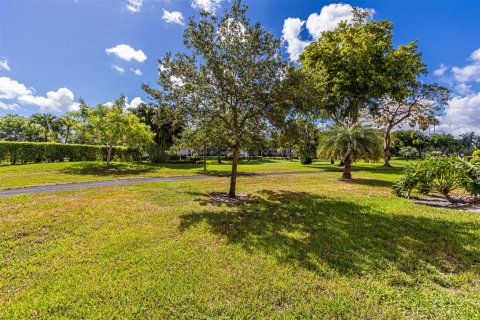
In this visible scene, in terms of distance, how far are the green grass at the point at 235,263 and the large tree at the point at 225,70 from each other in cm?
406

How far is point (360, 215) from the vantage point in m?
7.44

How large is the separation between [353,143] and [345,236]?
34.9 ft

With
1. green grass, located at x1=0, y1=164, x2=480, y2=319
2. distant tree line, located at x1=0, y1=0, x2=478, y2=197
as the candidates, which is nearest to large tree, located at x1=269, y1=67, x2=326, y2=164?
distant tree line, located at x1=0, y1=0, x2=478, y2=197

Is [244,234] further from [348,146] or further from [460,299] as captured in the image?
[348,146]

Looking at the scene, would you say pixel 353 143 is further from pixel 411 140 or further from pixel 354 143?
pixel 411 140

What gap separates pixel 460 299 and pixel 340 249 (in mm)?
1930

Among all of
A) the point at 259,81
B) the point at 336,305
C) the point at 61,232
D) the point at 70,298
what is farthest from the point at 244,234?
the point at 259,81

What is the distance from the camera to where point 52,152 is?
23.9 m

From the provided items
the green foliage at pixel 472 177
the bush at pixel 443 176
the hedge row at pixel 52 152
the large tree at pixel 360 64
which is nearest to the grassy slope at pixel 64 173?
the hedge row at pixel 52 152

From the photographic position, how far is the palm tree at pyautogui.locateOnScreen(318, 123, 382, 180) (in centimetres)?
1459

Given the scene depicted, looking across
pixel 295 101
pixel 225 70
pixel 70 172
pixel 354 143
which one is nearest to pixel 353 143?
pixel 354 143

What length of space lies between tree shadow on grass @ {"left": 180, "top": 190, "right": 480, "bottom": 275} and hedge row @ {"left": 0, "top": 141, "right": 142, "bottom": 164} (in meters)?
23.8

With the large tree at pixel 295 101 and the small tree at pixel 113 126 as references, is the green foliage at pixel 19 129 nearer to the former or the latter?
the small tree at pixel 113 126

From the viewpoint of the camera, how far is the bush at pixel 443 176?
28.1ft
